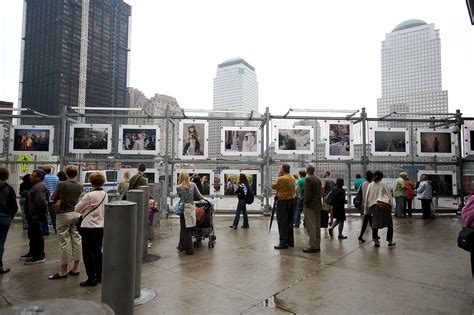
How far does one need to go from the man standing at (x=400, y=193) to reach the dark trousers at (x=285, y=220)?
5.78m

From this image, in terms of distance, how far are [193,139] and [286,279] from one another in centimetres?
702

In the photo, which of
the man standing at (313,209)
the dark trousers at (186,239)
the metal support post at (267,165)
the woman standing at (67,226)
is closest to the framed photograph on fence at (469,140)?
the metal support post at (267,165)

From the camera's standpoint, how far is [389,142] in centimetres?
1110

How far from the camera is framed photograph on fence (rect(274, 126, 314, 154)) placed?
10.8 metres

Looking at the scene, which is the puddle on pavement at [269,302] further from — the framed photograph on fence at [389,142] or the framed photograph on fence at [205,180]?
the framed photograph on fence at [389,142]

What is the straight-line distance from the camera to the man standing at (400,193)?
33.8ft

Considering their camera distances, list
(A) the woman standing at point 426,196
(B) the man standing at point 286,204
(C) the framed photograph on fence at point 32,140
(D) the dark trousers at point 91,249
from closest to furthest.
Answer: (D) the dark trousers at point 91,249 → (B) the man standing at point 286,204 → (C) the framed photograph on fence at point 32,140 → (A) the woman standing at point 426,196

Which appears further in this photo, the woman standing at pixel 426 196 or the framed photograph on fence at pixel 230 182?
the framed photograph on fence at pixel 230 182

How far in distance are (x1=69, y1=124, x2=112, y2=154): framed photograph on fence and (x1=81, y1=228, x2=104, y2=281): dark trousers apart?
669cm

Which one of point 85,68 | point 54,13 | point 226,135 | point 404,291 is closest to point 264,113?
point 226,135

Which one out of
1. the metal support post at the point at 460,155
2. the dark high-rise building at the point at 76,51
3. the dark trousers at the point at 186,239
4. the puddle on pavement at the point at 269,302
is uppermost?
the dark high-rise building at the point at 76,51

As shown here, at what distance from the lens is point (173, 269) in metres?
4.86

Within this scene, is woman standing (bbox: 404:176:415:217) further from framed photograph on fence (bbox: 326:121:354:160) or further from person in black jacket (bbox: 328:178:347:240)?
person in black jacket (bbox: 328:178:347:240)

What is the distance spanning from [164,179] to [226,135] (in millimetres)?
2671
